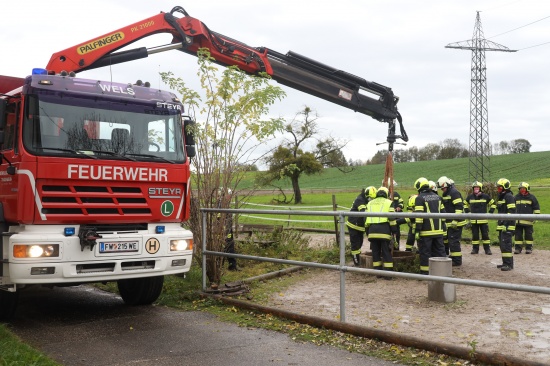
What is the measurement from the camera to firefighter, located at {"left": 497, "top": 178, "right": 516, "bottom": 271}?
9.80 metres

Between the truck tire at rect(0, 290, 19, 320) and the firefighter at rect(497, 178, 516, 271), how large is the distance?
7854 millimetres

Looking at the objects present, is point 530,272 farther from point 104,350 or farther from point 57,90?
point 57,90

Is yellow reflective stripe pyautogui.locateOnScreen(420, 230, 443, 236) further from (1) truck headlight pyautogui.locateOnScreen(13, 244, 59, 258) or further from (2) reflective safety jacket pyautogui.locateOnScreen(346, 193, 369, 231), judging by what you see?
(1) truck headlight pyautogui.locateOnScreen(13, 244, 59, 258)

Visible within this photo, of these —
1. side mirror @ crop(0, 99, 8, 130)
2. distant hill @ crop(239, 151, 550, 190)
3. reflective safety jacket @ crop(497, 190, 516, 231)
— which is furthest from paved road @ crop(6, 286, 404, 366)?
distant hill @ crop(239, 151, 550, 190)

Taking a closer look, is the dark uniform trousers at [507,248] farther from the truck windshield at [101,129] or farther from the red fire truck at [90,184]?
the truck windshield at [101,129]

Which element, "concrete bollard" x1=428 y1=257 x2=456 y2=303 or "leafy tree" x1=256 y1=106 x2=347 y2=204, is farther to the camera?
"leafy tree" x1=256 y1=106 x2=347 y2=204

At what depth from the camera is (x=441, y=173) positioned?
59844 millimetres

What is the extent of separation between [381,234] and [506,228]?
269 cm

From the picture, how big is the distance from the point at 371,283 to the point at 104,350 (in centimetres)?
500

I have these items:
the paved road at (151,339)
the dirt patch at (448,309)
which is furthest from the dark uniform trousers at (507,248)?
the paved road at (151,339)

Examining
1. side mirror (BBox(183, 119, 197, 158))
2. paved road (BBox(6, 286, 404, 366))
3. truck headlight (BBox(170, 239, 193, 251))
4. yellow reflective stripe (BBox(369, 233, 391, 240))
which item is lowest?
paved road (BBox(6, 286, 404, 366))

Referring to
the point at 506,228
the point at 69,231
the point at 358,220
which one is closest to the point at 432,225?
the point at 358,220

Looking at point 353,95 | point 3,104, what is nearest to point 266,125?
point 3,104

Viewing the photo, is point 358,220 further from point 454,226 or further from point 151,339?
point 151,339
